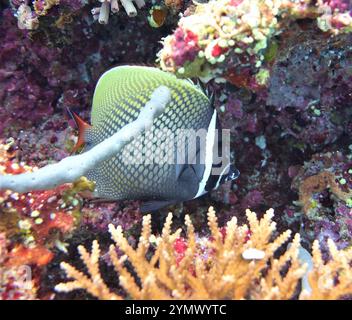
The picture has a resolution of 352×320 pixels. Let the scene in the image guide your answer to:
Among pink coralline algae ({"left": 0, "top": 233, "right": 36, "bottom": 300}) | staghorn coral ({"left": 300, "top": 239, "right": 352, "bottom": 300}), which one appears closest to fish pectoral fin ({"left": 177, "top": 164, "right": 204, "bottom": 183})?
staghorn coral ({"left": 300, "top": 239, "right": 352, "bottom": 300})

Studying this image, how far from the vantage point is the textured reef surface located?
202cm

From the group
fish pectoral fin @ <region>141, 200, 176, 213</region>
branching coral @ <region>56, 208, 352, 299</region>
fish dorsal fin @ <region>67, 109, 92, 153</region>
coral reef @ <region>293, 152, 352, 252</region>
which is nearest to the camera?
branching coral @ <region>56, 208, 352, 299</region>

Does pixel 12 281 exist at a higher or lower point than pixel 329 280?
higher

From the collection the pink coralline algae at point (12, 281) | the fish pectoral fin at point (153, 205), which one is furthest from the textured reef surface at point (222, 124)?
the fish pectoral fin at point (153, 205)

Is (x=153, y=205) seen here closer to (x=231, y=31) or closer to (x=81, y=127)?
(x=81, y=127)

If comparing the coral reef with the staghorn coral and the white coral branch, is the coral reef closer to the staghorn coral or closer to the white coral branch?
the staghorn coral

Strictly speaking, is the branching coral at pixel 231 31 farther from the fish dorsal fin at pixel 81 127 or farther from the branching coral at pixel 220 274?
the branching coral at pixel 220 274

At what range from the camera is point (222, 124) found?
2.97 metres

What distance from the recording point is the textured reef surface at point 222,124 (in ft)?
6.62

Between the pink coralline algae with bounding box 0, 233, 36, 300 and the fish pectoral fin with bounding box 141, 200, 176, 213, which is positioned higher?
the pink coralline algae with bounding box 0, 233, 36, 300

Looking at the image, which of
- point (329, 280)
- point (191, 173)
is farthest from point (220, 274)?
point (191, 173)

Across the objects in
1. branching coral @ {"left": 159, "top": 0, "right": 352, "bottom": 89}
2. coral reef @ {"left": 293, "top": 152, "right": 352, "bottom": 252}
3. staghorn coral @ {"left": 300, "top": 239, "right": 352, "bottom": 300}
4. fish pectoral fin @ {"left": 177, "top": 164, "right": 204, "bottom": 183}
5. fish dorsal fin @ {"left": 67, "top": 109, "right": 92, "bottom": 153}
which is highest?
branching coral @ {"left": 159, "top": 0, "right": 352, "bottom": 89}

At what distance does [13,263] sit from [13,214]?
0.29 metres

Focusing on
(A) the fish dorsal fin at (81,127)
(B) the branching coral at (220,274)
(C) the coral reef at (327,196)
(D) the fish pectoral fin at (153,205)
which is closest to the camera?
(B) the branching coral at (220,274)
